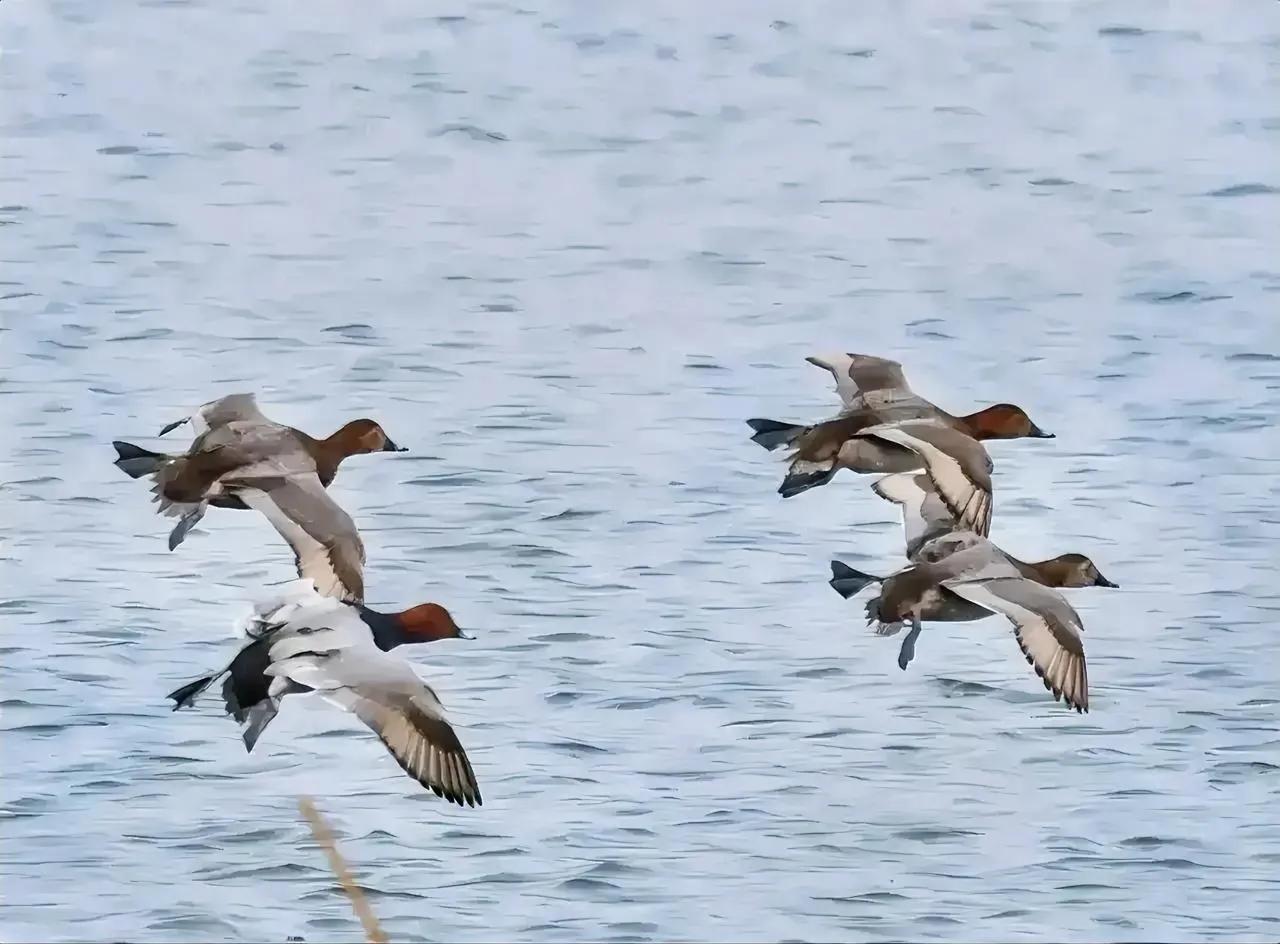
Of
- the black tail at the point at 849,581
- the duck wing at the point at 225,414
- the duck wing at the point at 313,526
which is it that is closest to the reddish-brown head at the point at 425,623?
the duck wing at the point at 313,526

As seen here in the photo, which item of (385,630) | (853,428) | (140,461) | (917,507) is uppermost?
(853,428)

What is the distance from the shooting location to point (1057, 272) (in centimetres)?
998

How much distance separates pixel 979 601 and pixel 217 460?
85.9 inches

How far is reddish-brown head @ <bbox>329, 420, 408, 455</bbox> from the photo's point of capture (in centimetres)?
765

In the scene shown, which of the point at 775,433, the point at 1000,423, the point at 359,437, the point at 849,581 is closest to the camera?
the point at 849,581

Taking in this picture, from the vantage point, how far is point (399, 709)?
18.2ft

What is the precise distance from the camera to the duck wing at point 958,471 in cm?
685

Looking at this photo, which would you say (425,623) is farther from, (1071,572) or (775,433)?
(1071,572)

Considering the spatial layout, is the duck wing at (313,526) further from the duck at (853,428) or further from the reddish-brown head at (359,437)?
the duck at (853,428)

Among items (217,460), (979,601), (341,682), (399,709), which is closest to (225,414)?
(217,460)

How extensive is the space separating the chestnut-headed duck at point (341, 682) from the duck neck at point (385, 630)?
0.50 ft

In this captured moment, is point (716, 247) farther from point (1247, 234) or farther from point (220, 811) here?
point (220, 811)

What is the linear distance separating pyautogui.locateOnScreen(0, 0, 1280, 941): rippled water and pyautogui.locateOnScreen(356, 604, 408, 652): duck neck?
0.33 m

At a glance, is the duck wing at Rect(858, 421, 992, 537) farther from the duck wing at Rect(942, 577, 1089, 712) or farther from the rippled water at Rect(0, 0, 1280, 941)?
the rippled water at Rect(0, 0, 1280, 941)
